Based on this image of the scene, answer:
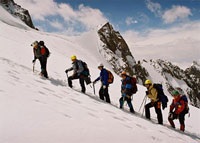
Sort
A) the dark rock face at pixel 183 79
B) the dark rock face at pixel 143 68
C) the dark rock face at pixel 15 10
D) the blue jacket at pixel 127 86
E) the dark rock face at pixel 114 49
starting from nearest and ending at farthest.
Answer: the blue jacket at pixel 127 86, the dark rock face at pixel 15 10, the dark rock face at pixel 114 49, the dark rock face at pixel 143 68, the dark rock face at pixel 183 79

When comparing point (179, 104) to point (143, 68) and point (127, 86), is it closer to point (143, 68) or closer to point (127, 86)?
point (127, 86)

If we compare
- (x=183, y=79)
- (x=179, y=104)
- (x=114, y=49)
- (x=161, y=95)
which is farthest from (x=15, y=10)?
(x=183, y=79)

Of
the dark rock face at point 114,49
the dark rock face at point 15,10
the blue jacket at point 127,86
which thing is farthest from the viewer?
the dark rock face at point 114,49

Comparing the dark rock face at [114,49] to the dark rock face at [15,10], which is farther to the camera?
the dark rock face at [114,49]

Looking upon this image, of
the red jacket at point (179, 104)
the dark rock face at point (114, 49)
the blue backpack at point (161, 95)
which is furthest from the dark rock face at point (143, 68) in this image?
the blue backpack at point (161, 95)

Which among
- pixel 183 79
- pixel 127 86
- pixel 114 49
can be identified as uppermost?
pixel 114 49

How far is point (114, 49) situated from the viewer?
87875 millimetres

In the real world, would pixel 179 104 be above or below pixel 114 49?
below

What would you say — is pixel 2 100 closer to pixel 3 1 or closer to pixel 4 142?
pixel 4 142

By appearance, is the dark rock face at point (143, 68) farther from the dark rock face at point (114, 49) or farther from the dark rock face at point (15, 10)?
the dark rock face at point (15, 10)

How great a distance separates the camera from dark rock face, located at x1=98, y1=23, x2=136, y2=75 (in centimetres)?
7926

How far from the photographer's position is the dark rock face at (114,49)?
7926 cm

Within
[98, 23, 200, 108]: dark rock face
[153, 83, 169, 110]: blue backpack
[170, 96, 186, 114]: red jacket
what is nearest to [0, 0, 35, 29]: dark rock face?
[98, 23, 200, 108]: dark rock face

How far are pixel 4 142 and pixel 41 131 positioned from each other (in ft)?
3.42
